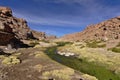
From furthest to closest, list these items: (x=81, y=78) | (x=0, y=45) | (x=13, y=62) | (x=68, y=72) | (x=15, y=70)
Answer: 1. (x=0, y=45)
2. (x=13, y=62)
3. (x=15, y=70)
4. (x=68, y=72)
5. (x=81, y=78)

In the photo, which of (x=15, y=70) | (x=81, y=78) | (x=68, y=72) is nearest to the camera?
(x=81, y=78)

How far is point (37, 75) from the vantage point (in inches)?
1672

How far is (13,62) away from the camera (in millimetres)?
56531

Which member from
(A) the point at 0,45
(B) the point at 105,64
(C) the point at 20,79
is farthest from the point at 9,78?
(A) the point at 0,45

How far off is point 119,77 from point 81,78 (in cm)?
836

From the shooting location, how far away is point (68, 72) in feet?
144

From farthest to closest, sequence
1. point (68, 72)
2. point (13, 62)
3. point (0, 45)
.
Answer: point (0, 45) → point (13, 62) → point (68, 72)

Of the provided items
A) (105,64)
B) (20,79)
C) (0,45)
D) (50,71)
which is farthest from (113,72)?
(0,45)

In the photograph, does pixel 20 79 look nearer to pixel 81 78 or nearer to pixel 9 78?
pixel 9 78

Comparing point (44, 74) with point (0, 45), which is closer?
point (44, 74)

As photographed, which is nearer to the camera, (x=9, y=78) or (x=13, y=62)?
(x=9, y=78)

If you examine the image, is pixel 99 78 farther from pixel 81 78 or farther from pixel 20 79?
pixel 20 79

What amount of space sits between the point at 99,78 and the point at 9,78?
16.2 meters

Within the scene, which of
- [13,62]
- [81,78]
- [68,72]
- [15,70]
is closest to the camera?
[81,78]
